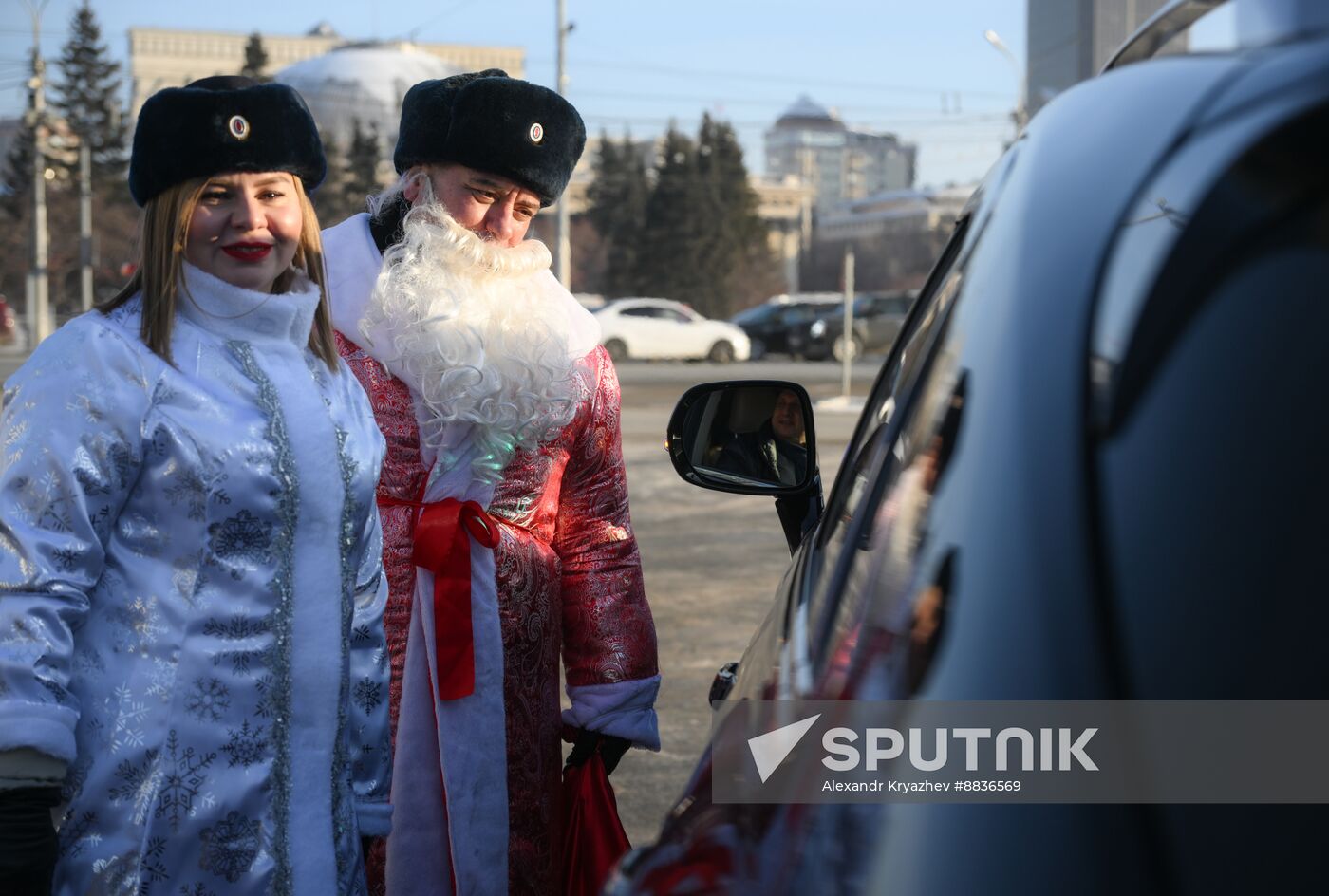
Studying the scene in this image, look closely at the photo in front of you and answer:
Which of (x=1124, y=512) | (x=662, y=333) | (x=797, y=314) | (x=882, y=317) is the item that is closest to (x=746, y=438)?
(x=1124, y=512)

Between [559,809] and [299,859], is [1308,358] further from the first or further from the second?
[559,809]

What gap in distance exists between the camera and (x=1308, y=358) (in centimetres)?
99

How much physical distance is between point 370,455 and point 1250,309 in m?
1.51

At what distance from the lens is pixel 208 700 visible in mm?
2020

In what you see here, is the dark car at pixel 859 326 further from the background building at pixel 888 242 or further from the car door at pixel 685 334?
the background building at pixel 888 242

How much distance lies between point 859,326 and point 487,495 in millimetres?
33548

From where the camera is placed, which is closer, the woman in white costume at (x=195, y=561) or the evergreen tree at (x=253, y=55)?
the woman in white costume at (x=195, y=561)

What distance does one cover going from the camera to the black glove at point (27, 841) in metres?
1.82

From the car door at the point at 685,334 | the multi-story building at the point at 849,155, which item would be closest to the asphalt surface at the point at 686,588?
A: the car door at the point at 685,334

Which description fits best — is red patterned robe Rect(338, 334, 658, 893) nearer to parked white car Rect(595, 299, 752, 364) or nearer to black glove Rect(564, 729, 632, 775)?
black glove Rect(564, 729, 632, 775)

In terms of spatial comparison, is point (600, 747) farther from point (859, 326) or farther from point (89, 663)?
point (859, 326)

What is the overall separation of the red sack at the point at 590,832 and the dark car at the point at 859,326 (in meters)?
32.7

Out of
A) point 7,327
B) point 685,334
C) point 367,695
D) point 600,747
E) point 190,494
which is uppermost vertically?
point 190,494

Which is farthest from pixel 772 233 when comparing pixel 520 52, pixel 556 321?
pixel 556 321
